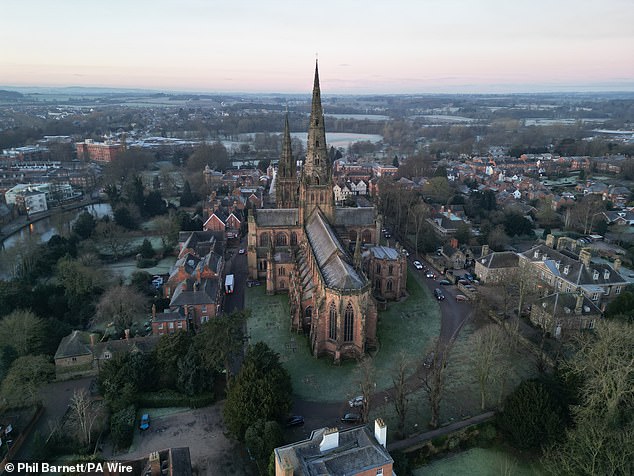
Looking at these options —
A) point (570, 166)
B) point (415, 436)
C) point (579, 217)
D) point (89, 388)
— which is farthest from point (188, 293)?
point (570, 166)

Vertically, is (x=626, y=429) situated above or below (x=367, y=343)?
above

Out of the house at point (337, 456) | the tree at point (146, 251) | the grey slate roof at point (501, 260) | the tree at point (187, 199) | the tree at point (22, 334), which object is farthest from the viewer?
the tree at point (187, 199)

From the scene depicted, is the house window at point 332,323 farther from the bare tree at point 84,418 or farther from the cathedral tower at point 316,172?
the cathedral tower at point 316,172

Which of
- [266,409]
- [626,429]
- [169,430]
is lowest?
[169,430]

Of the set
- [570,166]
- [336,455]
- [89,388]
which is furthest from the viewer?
[570,166]

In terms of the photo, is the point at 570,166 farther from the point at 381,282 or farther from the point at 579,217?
the point at 381,282

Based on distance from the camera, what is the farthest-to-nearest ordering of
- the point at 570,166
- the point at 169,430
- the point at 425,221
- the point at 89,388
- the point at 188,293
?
the point at 570,166 → the point at 425,221 → the point at 188,293 → the point at 89,388 → the point at 169,430

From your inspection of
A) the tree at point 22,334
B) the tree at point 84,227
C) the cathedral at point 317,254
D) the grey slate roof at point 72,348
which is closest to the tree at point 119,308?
the grey slate roof at point 72,348
